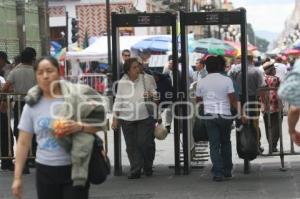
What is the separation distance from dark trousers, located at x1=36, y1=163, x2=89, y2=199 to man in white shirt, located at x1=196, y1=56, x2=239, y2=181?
475cm

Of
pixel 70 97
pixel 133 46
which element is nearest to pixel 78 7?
pixel 133 46

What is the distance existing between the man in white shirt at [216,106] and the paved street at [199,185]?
37 cm

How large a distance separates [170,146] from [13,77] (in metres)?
4.46

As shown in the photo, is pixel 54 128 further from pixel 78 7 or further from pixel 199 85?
pixel 78 7

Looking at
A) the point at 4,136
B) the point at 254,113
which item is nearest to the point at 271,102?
the point at 254,113

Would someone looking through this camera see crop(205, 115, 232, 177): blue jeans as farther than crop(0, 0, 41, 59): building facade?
No

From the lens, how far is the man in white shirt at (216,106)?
10.1 meters

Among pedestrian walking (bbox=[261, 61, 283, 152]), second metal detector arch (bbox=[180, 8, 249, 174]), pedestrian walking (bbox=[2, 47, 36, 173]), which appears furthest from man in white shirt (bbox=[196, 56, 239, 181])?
pedestrian walking (bbox=[2, 47, 36, 173])

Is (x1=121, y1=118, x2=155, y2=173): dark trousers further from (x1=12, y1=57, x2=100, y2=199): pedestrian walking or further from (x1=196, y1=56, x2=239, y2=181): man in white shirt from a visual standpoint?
(x1=12, y1=57, x2=100, y2=199): pedestrian walking

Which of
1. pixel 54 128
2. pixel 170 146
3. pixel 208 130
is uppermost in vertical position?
pixel 54 128

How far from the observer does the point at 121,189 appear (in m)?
9.75

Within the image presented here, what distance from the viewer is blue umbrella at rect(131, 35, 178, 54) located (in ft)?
95.4

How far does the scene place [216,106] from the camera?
10.1 metres

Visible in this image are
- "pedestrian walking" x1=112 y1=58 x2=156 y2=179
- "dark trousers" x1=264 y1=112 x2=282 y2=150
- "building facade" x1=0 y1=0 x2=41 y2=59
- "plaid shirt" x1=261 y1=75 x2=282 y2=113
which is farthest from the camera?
"building facade" x1=0 y1=0 x2=41 y2=59
